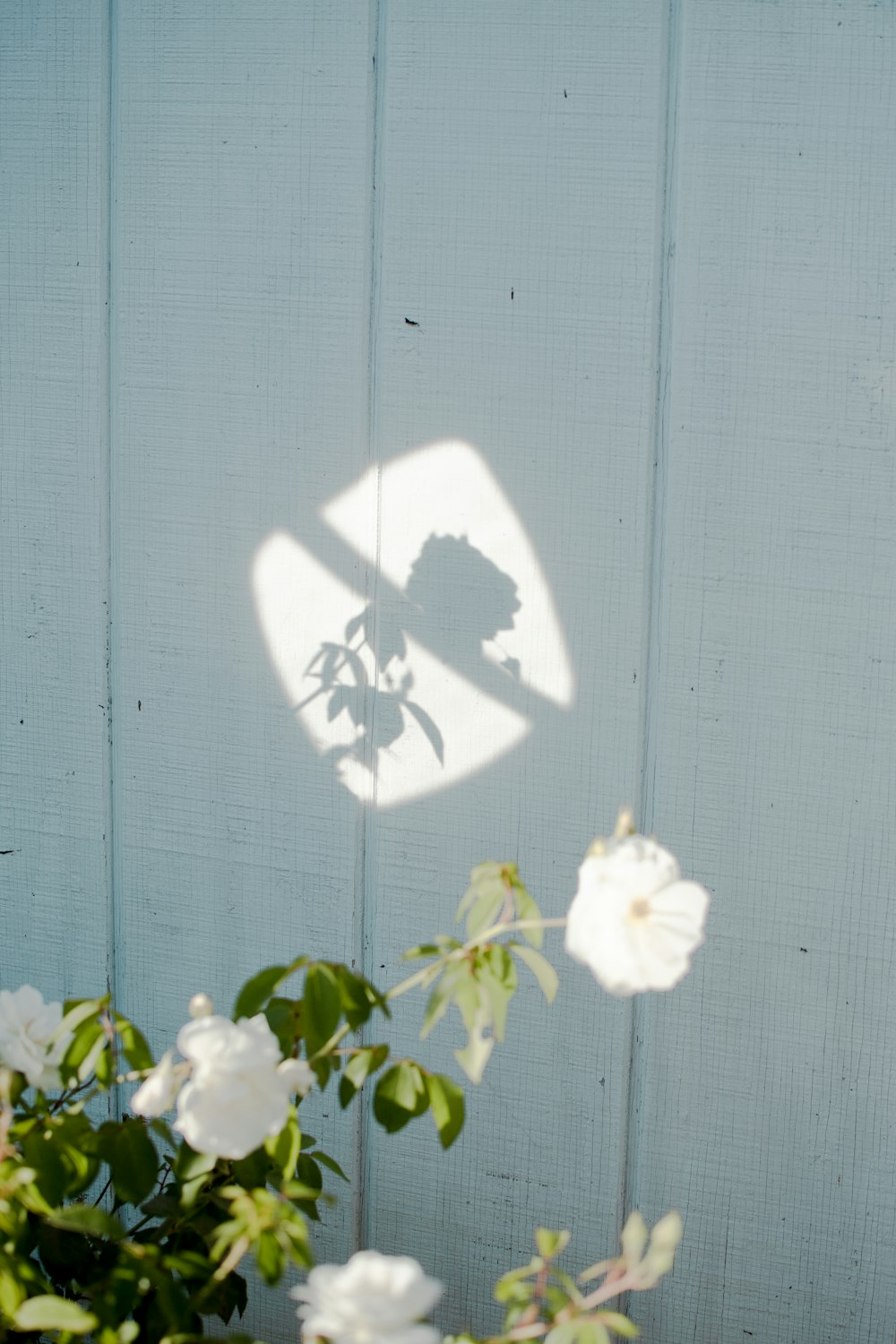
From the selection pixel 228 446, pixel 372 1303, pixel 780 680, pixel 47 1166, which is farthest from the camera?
pixel 228 446

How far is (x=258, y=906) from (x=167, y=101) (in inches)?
30.5

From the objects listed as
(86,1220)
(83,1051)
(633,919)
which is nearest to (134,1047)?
(83,1051)

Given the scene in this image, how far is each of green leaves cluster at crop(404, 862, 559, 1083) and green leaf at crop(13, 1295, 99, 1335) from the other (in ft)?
0.78

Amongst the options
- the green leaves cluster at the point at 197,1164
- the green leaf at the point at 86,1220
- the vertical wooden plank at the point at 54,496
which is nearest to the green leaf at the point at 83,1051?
the green leaves cluster at the point at 197,1164

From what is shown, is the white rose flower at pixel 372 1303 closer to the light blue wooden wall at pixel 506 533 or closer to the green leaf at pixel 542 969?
the green leaf at pixel 542 969

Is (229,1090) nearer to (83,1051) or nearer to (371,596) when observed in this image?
(83,1051)

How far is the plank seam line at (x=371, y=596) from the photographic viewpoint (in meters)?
1.10

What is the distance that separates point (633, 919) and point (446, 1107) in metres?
0.21

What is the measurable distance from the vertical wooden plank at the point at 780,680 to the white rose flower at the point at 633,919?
1.22 ft

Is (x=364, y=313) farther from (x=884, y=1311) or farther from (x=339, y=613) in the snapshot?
(x=884, y=1311)

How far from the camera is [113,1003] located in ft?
4.20

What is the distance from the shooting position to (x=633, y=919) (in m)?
0.71

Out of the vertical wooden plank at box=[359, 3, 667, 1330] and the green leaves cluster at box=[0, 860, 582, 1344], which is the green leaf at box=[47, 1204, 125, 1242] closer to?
the green leaves cluster at box=[0, 860, 582, 1344]

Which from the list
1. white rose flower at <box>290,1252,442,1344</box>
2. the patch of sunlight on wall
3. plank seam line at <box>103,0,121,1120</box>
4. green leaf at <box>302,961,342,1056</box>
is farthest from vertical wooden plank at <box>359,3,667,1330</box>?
white rose flower at <box>290,1252,442,1344</box>
